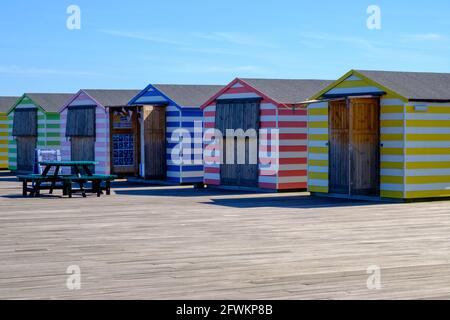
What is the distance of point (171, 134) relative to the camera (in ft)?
101

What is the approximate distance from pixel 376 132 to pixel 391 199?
1.81 metres

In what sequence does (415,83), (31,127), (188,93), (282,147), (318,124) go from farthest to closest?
1. (31,127)
2. (188,93)
3. (282,147)
4. (318,124)
5. (415,83)

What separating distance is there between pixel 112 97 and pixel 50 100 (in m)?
5.36

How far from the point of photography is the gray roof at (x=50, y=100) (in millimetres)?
38375

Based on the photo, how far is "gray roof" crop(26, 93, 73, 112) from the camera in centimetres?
3838

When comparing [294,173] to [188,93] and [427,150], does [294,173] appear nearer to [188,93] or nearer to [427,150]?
[427,150]

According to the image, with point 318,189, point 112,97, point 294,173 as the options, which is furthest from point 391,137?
point 112,97

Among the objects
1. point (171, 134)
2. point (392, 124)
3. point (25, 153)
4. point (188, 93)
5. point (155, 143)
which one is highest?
point (188, 93)

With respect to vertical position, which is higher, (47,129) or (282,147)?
(47,129)

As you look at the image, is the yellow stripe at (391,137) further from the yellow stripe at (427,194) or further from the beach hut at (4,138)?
the beach hut at (4,138)

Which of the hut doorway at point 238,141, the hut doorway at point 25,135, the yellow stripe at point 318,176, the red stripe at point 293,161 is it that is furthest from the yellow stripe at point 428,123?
the hut doorway at point 25,135

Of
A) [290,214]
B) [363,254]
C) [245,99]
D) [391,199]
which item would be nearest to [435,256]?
[363,254]

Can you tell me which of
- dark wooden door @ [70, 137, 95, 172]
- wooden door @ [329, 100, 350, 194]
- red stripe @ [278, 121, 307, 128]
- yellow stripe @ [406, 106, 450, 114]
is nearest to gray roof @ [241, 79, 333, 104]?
red stripe @ [278, 121, 307, 128]

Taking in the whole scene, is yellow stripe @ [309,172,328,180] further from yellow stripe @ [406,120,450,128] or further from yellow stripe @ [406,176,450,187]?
yellow stripe @ [406,120,450,128]
